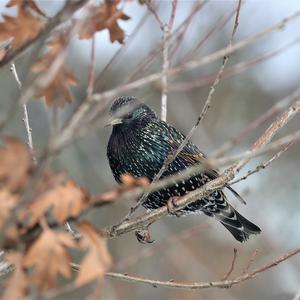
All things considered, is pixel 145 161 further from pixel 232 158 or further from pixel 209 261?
pixel 209 261

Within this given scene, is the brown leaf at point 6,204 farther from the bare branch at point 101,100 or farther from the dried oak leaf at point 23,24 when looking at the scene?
the dried oak leaf at point 23,24

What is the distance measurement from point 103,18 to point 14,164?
55 centimetres

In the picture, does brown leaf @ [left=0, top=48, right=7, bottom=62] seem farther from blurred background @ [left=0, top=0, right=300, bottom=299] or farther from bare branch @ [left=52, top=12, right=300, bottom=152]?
blurred background @ [left=0, top=0, right=300, bottom=299]

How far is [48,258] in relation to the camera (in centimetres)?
181

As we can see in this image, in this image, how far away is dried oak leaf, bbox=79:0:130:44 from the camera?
197 cm

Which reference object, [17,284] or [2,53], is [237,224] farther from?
[17,284]

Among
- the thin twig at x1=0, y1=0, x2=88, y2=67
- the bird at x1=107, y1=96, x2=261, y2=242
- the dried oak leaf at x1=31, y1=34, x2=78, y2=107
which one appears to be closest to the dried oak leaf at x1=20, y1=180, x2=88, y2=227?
the dried oak leaf at x1=31, y1=34, x2=78, y2=107

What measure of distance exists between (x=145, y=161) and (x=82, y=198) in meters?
2.61

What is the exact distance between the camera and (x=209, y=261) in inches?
443

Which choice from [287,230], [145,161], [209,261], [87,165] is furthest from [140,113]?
[209,261]

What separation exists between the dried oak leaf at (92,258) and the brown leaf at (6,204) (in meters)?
0.22

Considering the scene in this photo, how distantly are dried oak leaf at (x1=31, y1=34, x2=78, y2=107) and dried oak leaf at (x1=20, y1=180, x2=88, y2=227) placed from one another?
26 centimetres

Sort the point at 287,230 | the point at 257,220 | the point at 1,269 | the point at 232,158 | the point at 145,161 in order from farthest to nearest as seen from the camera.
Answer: the point at 287,230 < the point at 257,220 < the point at 145,161 < the point at 1,269 < the point at 232,158

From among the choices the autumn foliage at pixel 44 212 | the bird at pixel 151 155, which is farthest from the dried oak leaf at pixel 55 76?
the bird at pixel 151 155
